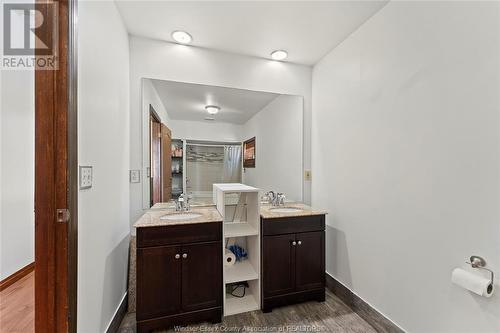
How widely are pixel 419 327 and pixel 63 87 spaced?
7.87 feet

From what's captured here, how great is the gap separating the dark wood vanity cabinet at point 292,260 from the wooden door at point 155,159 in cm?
110

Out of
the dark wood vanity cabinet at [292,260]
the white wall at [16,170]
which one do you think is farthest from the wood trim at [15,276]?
the dark wood vanity cabinet at [292,260]

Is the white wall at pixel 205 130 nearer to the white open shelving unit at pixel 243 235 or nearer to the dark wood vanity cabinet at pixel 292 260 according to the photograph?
the white open shelving unit at pixel 243 235

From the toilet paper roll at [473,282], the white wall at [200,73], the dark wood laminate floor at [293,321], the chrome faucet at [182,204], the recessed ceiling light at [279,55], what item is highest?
the recessed ceiling light at [279,55]

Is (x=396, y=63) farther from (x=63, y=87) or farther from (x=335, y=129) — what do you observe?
(x=63, y=87)

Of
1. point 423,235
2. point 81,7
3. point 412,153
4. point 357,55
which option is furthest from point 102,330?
point 357,55

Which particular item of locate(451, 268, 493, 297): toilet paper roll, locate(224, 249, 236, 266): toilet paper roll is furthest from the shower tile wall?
locate(451, 268, 493, 297): toilet paper roll

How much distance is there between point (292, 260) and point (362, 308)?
0.67 m

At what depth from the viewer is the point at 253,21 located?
178 centimetres

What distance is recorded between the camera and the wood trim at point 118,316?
5.04 ft

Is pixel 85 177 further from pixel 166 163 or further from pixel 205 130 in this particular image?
pixel 205 130

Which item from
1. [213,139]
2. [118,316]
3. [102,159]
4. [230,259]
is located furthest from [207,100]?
[118,316]

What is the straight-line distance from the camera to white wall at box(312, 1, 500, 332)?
110 centimetres

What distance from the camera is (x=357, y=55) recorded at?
189 centimetres
